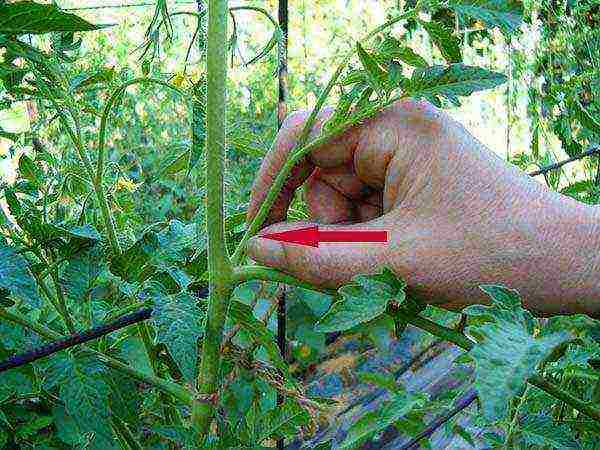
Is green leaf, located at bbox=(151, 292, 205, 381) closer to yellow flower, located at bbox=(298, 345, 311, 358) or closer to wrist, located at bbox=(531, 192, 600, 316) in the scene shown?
wrist, located at bbox=(531, 192, 600, 316)

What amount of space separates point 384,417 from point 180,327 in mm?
335

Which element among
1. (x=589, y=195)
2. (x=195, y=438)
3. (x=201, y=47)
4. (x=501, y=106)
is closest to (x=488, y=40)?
(x=501, y=106)

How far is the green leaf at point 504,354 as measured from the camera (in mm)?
520

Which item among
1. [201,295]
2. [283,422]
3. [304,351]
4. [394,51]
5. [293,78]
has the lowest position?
[304,351]

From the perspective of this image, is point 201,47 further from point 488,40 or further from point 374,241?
point 488,40

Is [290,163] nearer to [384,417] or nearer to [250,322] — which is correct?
[250,322]

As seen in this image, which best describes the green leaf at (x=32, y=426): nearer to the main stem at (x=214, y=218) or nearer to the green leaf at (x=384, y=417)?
the main stem at (x=214, y=218)

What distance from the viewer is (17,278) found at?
2.17 ft

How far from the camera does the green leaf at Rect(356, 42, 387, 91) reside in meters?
0.73

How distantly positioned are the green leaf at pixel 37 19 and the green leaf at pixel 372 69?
238mm

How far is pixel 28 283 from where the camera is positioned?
0.66 meters

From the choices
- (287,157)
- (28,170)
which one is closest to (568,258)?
(287,157)

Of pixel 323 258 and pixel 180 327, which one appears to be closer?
pixel 180 327

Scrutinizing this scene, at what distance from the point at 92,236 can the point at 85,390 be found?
149 millimetres
